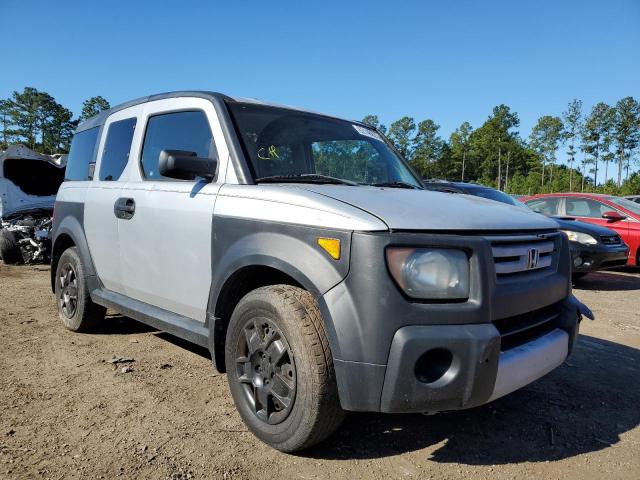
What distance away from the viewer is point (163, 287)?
310cm

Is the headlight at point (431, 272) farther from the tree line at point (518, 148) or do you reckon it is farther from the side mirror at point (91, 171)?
the tree line at point (518, 148)

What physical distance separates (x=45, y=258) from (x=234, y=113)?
8.52 metres

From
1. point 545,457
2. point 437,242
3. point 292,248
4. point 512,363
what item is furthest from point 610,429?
point 292,248

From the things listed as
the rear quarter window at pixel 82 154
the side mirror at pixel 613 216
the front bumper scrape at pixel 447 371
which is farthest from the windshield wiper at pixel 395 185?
the side mirror at pixel 613 216

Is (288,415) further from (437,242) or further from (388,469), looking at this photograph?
(437,242)

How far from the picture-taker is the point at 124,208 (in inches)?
134

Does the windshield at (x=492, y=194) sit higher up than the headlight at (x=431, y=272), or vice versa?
the windshield at (x=492, y=194)

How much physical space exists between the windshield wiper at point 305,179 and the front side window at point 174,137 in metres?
0.43

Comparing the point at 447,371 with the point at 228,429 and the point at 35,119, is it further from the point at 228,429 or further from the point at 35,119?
the point at 35,119

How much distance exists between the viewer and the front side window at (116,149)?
3.70m

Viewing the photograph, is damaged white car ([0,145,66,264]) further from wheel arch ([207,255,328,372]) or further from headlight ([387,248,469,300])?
headlight ([387,248,469,300])

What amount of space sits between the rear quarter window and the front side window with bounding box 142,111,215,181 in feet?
3.59

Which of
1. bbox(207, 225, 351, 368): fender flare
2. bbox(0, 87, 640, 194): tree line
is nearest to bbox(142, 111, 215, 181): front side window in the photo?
bbox(207, 225, 351, 368): fender flare

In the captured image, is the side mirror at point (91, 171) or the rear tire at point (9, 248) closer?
the side mirror at point (91, 171)
